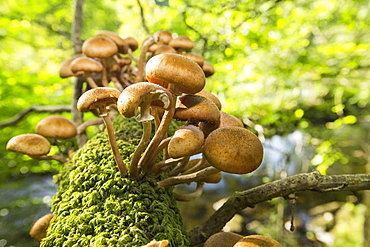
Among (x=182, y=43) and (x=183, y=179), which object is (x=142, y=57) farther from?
(x=183, y=179)

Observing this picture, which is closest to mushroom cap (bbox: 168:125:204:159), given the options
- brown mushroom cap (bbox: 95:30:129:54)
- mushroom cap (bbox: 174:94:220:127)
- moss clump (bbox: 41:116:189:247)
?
mushroom cap (bbox: 174:94:220:127)

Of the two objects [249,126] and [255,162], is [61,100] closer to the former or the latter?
[249,126]

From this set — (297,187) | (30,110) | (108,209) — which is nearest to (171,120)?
(108,209)

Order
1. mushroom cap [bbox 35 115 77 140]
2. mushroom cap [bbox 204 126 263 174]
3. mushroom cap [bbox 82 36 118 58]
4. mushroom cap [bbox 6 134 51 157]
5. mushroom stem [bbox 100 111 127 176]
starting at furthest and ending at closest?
mushroom cap [bbox 82 36 118 58]
mushroom cap [bbox 35 115 77 140]
mushroom cap [bbox 6 134 51 157]
mushroom stem [bbox 100 111 127 176]
mushroom cap [bbox 204 126 263 174]

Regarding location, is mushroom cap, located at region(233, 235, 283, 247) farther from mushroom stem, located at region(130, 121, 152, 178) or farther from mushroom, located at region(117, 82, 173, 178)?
mushroom, located at region(117, 82, 173, 178)

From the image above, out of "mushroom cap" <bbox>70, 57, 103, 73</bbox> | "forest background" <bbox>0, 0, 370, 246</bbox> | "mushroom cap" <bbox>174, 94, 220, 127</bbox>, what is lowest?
"forest background" <bbox>0, 0, 370, 246</bbox>

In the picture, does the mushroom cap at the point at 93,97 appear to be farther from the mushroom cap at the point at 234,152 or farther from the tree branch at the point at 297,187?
the tree branch at the point at 297,187

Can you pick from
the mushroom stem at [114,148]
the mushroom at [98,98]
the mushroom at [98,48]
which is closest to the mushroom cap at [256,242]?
the mushroom stem at [114,148]
